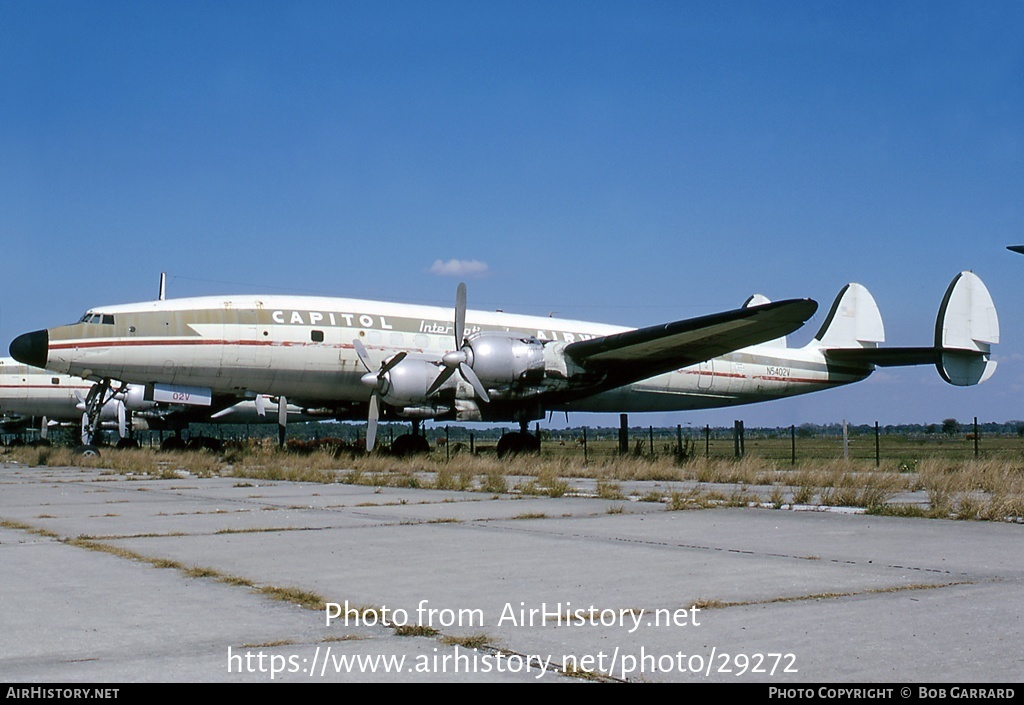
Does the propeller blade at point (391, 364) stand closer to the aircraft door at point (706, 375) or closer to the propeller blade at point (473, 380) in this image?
the propeller blade at point (473, 380)

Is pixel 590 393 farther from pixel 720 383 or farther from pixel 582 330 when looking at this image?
pixel 720 383

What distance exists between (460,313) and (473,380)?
1.91 meters

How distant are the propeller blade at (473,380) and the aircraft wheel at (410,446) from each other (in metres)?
5.37

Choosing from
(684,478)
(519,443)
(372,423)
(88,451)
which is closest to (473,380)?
(372,423)

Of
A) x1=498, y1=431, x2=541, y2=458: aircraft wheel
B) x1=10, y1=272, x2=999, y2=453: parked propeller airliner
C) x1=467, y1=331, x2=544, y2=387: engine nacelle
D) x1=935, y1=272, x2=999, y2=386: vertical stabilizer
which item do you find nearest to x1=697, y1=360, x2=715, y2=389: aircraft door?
x1=10, y1=272, x2=999, y2=453: parked propeller airliner

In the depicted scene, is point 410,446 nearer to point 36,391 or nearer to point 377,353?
point 377,353

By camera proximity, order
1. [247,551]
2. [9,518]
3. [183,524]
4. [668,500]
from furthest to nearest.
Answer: [668,500] < [9,518] < [183,524] < [247,551]

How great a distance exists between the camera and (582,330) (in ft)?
93.0

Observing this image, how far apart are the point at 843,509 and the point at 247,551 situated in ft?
23.6

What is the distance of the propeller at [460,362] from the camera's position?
22.4m

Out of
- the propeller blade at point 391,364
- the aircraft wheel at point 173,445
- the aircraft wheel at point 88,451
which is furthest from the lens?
the aircraft wheel at point 173,445

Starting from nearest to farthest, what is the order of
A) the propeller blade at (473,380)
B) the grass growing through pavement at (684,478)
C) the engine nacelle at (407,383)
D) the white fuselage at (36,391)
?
the grass growing through pavement at (684,478) < the propeller blade at (473,380) < the engine nacelle at (407,383) < the white fuselage at (36,391)

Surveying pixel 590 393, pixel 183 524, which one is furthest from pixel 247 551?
pixel 590 393

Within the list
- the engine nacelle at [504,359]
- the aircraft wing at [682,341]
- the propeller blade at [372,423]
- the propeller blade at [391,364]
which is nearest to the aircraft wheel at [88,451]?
the propeller blade at [372,423]
